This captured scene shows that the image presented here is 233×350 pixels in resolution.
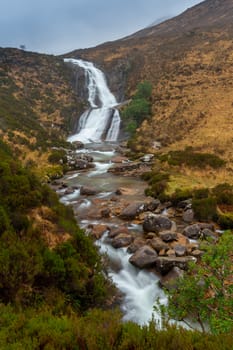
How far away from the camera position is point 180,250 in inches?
483

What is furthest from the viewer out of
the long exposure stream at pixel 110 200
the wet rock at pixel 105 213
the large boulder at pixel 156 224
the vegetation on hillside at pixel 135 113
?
the vegetation on hillside at pixel 135 113

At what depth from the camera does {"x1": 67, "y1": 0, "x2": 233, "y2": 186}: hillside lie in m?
37.7

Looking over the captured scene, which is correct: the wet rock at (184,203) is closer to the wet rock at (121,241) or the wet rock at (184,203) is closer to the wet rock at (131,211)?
the wet rock at (131,211)

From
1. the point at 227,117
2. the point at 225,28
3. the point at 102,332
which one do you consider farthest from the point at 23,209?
the point at 225,28

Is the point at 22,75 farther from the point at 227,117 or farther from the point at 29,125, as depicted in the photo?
the point at 227,117

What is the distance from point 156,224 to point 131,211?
8.63ft

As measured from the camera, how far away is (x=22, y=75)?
67.2 metres

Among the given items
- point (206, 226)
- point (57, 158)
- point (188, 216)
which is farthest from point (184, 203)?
point (57, 158)

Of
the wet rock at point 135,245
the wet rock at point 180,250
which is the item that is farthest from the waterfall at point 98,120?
the wet rock at point 180,250

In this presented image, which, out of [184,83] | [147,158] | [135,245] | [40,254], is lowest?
[147,158]

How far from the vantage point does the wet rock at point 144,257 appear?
456 inches

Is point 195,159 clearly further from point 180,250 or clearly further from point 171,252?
point 171,252

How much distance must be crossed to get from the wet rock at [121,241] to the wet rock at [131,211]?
3.08 m

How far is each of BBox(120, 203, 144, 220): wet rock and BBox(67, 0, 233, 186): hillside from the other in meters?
8.87
